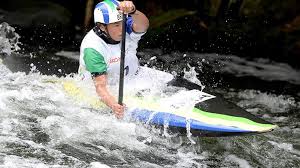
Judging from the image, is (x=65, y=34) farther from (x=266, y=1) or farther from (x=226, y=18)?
(x=266, y=1)

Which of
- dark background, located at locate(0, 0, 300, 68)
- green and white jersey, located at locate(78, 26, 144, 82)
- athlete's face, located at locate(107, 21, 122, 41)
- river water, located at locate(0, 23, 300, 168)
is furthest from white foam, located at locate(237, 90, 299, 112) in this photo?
athlete's face, located at locate(107, 21, 122, 41)

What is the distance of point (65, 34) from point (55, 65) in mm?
2732

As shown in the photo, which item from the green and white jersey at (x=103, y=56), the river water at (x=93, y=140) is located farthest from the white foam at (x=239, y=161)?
the green and white jersey at (x=103, y=56)

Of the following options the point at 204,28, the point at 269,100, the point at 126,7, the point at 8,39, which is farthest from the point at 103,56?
the point at 204,28

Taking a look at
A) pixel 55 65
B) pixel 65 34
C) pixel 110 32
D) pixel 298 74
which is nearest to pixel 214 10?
pixel 298 74

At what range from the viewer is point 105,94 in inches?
220

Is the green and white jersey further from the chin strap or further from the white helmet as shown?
the white helmet

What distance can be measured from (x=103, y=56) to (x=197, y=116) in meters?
1.23

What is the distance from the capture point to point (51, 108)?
6.04 metres

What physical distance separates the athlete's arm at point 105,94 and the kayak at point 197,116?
140 millimetres

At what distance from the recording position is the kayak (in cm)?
526

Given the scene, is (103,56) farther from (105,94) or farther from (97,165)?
(97,165)

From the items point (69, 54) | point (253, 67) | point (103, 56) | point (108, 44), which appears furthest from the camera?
point (253, 67)

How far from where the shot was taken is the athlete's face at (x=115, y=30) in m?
5.75
